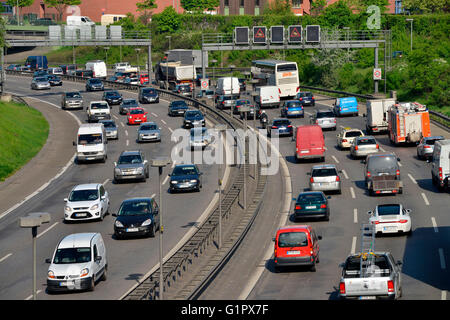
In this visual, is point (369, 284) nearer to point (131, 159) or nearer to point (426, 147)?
point (131, 159)

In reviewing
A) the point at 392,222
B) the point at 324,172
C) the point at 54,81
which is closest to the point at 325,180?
the point at 324,172

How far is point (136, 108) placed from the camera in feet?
248

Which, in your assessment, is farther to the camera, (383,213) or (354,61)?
(354,61)

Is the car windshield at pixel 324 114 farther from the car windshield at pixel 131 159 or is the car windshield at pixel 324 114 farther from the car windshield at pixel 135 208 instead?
the car windshield at pixel 135 208

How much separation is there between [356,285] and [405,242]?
1143cm

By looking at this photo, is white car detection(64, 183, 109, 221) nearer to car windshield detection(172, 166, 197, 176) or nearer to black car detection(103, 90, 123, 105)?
car windshield detection(172, 166, 197, 176)

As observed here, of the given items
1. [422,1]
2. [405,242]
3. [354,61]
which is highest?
[422,1]

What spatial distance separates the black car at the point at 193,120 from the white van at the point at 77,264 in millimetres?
38473

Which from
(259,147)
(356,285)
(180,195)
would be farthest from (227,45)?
(356,285)

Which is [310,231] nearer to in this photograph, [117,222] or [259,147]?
[117,222]

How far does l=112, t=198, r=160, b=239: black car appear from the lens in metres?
37.2

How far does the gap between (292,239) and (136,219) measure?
346 inches

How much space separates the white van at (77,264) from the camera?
29250 millimetres

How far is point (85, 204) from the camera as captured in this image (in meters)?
41.1
